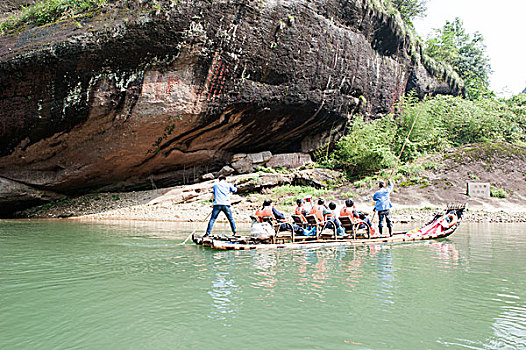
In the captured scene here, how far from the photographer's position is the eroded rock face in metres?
16.7

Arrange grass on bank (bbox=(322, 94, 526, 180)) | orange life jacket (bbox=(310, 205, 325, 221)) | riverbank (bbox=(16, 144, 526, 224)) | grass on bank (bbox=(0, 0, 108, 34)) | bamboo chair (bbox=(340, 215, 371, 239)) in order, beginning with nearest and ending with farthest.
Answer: bamboo chair (bbox=(340, 215, 371, 239))
orange life jacket (bbox=(310, 205, 325, 221))
grass on bank (bbox=(0, 0, 108, 34))
riverbank (bbox=(16, 144, 526, 224))
grass on bank (bbox=(322, 94, 526, 180))

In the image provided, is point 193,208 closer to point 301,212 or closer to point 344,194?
point 344,194

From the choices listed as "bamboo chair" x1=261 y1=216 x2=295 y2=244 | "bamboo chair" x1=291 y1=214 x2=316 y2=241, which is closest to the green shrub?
"bamboo chair" x1=291 y1=214 x2=316 y2=241

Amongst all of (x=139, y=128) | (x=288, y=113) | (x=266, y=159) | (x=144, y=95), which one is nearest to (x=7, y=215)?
(x=139, y=128)

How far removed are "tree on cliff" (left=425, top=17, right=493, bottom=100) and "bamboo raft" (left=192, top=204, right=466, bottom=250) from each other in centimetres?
2764

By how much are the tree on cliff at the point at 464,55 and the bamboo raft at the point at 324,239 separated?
27.6 meters

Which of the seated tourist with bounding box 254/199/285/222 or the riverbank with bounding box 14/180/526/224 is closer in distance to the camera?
the seated tourist with bounding box 254/199/285/222

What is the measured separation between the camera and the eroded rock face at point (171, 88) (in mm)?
16656

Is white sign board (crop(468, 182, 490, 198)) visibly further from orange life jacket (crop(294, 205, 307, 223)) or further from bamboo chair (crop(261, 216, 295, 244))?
bamboo chair (crop(261, 216, 295, 244))

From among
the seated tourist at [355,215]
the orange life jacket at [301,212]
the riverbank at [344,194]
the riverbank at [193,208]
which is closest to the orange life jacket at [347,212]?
the seated tourist at [355,215]

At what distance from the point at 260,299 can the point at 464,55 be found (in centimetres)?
4406

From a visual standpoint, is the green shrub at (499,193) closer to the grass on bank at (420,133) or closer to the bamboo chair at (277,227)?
the grass on bank at (420,133)

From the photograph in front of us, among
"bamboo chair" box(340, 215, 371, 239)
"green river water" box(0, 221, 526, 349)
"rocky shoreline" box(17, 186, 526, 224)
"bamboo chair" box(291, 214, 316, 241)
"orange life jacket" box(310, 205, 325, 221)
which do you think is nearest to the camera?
"green river water" box(0, 221, 526, 349)

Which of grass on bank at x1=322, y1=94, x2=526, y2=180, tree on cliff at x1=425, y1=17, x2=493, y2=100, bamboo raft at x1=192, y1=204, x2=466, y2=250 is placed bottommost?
bamboo raft at x1=192, y1=204, x2=466, y2=250
